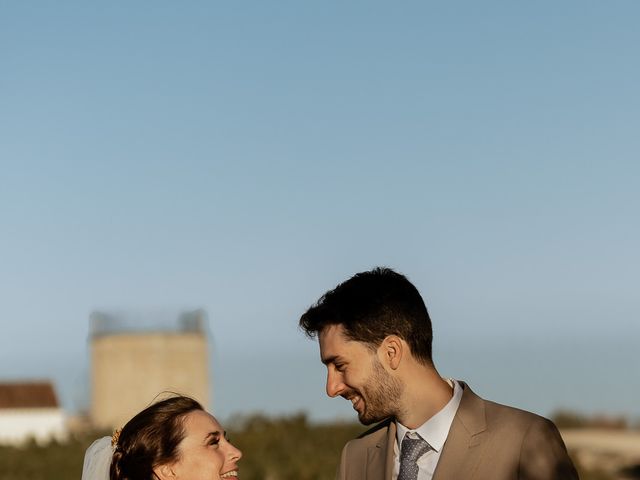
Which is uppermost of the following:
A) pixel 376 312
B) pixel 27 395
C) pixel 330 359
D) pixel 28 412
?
pixel 376 312

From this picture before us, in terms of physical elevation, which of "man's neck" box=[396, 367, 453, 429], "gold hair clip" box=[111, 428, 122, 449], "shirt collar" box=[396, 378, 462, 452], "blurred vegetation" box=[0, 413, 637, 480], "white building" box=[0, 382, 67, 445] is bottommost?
"white building" box=[0, 382, 67, 445]

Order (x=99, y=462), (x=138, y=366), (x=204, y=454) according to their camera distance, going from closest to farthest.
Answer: (x=204, y=454) < (x=99, y=462) < (x=138, y=366)

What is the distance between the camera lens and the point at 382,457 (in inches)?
185

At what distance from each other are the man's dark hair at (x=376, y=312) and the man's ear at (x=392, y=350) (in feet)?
0.06

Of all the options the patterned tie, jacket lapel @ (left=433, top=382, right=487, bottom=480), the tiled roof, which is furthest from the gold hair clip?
the tiled roof

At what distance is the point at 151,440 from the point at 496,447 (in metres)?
1.33

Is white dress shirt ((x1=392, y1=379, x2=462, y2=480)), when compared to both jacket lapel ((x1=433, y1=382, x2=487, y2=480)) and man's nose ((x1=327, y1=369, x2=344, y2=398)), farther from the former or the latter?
man's nose ((x1=327, y1=369, x2=344, y2=398))

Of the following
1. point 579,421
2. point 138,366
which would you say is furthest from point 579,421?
point 138,366

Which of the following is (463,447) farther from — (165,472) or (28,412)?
(28,412)

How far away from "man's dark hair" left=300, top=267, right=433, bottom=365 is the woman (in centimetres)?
56

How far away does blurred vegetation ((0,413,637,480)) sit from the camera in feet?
60.2

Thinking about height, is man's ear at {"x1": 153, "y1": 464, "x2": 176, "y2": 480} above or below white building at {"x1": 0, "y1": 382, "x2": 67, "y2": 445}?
above

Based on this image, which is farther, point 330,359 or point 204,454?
point 204,454

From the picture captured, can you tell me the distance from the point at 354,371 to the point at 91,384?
39955mm
